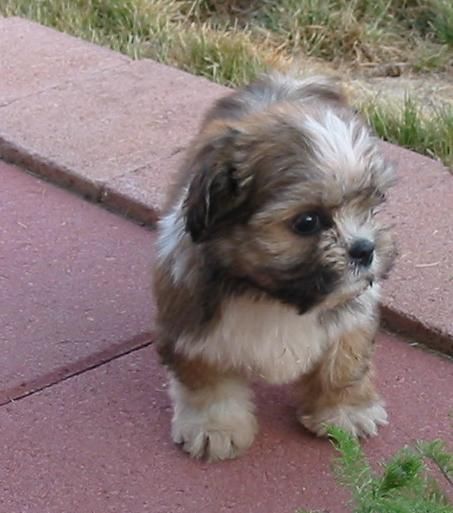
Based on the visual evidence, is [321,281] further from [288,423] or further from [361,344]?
[288,423]

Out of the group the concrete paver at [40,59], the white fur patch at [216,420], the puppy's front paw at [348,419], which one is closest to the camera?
the white fur patch at [216,420]

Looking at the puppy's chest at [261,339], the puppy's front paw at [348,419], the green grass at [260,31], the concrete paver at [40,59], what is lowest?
the green grass at [260,31]

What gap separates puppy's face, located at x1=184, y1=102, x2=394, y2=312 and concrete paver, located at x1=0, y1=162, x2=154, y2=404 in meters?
1.00

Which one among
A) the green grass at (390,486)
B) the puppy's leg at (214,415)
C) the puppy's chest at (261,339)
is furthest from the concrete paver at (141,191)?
the green grass at (390,486)

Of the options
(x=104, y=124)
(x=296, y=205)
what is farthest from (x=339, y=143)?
(x=104, y=124)

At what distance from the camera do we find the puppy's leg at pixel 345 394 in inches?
140

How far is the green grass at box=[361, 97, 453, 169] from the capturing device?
5.26m

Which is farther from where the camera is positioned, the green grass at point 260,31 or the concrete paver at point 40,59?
the green grass at point 260,31

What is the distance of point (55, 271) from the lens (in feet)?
14.8

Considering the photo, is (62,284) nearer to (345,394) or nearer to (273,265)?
(345,394)

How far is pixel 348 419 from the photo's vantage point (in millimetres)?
3674

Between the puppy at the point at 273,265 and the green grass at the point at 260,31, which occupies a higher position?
the puppy at the point at 273,265

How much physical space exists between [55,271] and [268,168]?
1.58 meters

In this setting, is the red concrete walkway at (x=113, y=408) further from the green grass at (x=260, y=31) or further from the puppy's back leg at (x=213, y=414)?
the green grass at (x=260, y=31)
